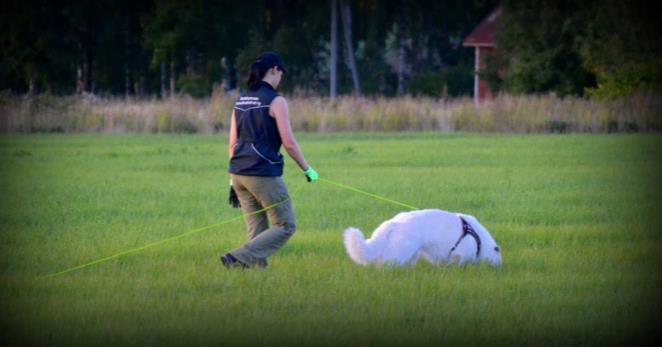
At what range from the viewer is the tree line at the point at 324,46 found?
1474 inches

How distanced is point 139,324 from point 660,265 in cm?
516

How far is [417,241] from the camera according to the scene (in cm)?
1071

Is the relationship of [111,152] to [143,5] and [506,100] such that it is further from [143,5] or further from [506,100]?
[143,5]

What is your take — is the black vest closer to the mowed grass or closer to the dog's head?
the mowed grass

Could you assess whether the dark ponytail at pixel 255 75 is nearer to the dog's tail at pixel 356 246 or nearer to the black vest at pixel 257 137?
the black vest at pixel 257 137

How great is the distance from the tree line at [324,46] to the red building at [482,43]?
0.76 meters

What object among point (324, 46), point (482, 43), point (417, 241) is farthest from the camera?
point (324, 46)

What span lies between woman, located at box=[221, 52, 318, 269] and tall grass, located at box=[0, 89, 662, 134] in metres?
23.3

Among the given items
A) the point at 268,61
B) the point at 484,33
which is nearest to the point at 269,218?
the point at 268,61

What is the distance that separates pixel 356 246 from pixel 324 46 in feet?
138

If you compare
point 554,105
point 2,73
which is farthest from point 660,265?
point 2,73

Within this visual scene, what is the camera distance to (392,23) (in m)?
49.6

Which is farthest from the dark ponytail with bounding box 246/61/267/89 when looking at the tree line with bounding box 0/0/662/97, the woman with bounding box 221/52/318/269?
the tree line with bounding box 0/0/662/97

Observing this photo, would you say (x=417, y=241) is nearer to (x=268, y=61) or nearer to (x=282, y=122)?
(x=282, y=122)
